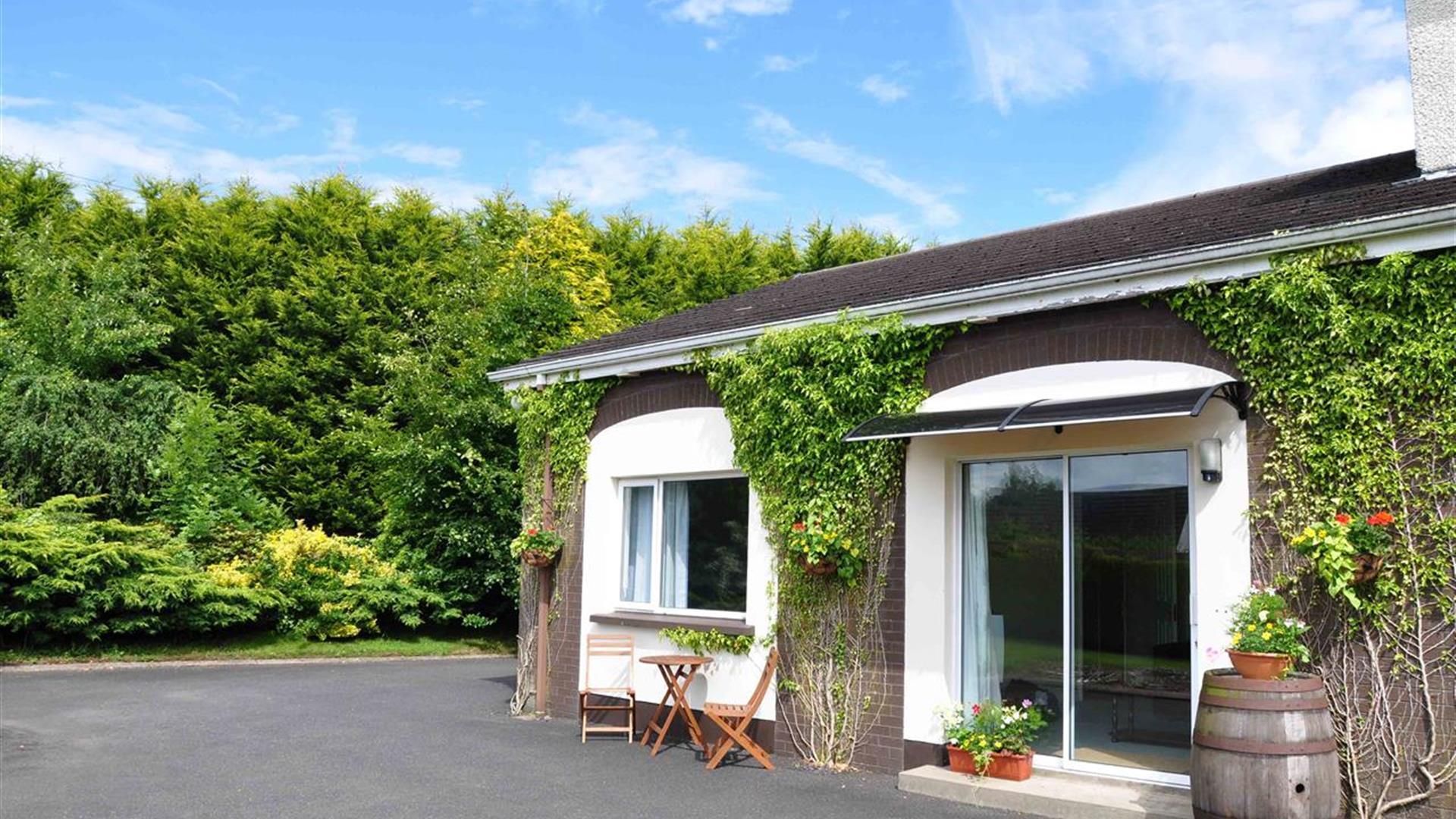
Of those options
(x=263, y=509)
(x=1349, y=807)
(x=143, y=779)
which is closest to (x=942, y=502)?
(x=1349, y=807)

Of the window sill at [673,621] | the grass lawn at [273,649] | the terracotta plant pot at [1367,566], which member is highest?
the terracotta plant pot at [1367,566]

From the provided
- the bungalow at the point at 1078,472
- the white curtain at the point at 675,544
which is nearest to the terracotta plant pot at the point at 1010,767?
the bungalow at the point at 1078,472

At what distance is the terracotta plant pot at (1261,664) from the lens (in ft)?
20.0

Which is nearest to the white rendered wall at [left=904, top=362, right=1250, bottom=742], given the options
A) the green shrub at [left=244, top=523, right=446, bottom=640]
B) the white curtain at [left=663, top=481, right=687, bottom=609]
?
the white curtain at [left=663, top=481, right=687, bottom=609]

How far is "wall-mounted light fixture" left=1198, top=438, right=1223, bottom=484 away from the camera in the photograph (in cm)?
693

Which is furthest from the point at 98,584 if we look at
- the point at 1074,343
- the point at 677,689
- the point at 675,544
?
the point at 1074,343

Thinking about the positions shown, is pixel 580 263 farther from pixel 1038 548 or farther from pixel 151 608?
pixel 1038 548

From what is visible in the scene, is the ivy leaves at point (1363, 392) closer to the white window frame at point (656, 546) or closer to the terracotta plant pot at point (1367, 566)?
the terracotta plant pot at point (1367, 566)

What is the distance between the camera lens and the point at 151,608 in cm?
1553

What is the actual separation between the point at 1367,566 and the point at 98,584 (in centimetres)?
1491

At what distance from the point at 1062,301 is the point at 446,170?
17.6 m

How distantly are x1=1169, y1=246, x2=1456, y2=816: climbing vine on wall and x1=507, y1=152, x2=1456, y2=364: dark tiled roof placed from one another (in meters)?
0.46

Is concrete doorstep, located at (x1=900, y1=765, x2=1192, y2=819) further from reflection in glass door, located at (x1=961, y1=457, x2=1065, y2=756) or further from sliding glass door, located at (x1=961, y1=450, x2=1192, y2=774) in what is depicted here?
reflection in glass door, located at (x1=961, y1=457, x2=1065, y2=756)

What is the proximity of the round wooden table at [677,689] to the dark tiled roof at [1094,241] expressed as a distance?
2.82 meters
